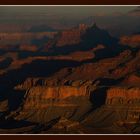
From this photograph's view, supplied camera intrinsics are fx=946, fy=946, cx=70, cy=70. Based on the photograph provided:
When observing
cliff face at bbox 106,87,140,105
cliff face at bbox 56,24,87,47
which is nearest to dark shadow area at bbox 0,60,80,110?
cliff face at bbox 56,24,87,47

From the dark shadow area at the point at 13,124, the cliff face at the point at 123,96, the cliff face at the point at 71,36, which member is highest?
the cliff face at the point at 71,36

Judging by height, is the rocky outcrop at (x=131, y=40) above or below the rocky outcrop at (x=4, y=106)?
above

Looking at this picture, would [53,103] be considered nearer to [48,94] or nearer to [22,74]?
[48,94]

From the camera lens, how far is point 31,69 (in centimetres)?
2956

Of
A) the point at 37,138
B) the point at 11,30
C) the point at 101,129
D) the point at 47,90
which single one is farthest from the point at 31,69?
the point at 37,138

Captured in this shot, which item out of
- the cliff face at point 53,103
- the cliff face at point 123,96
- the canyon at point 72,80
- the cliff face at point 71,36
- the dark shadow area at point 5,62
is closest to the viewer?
the cliff face at point 123,96

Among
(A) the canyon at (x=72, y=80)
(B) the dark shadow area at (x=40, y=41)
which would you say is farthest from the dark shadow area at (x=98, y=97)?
(B) the dark shadow area at (x=40, y=41)

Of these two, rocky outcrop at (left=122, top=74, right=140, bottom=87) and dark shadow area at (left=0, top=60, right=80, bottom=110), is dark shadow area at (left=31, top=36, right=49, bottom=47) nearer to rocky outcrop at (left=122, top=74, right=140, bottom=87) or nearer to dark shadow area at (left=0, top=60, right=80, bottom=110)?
dark shadow area at (left=0, top=60, right=80, bottom=110)

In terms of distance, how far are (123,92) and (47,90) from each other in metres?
2.27

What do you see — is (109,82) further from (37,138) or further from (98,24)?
(37,138)

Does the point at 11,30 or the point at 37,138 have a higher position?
the point at 11,30

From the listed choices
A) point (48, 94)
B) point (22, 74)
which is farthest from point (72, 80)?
point (48, 94)

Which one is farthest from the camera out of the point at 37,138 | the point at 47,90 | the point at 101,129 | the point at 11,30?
the point at 47,90

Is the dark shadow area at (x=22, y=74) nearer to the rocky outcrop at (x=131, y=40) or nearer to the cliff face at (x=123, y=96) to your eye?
the cliff face at (x=123, y=96)
